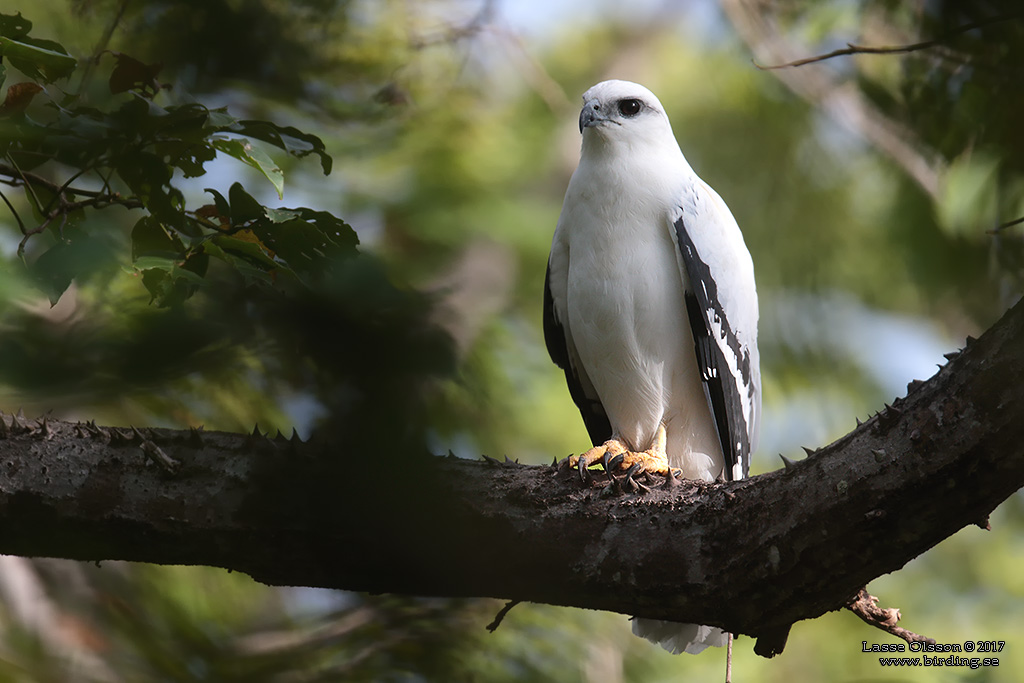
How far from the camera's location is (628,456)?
14.3ft

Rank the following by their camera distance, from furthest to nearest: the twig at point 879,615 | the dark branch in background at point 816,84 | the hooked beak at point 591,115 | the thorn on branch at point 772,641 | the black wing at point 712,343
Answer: the dark branch in background at point 816,84 < the hooked beak at point 591,115 < the black wing at point 712,343 < the twig at point 879,615 < the thorn on branch at point 772,641

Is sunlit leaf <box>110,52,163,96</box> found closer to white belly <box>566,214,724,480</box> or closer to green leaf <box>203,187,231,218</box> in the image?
green leaf <box>203,187,231,218</box>

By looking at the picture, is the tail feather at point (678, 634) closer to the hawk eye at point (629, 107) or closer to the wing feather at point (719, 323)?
the wing feather at point (719, 323)

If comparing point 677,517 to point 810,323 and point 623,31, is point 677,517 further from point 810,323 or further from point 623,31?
point 623,31

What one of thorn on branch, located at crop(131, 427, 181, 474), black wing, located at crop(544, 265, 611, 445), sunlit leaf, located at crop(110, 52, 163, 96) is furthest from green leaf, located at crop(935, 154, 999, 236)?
thorn on branch, located at crop(131, 427, 181, 474)

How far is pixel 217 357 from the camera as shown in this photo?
1694 mm

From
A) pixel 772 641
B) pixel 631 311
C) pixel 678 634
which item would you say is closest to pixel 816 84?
pixel 631 311

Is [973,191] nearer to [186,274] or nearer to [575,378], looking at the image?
[575,378]

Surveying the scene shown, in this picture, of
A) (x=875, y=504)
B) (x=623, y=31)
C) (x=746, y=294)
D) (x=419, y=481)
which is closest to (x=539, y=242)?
(x=746, y=294)

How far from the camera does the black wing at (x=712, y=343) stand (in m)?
4.40

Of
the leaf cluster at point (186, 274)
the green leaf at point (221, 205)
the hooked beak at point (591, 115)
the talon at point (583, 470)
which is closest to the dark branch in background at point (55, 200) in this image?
the leaf cluster at point (186, 274)

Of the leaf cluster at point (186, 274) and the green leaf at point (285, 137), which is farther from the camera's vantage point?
the green leaf at point (285, 137)

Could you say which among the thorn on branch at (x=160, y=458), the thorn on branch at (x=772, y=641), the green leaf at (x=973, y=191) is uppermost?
the green leaf at (x=973, y=191)

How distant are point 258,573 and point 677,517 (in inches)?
58.7
